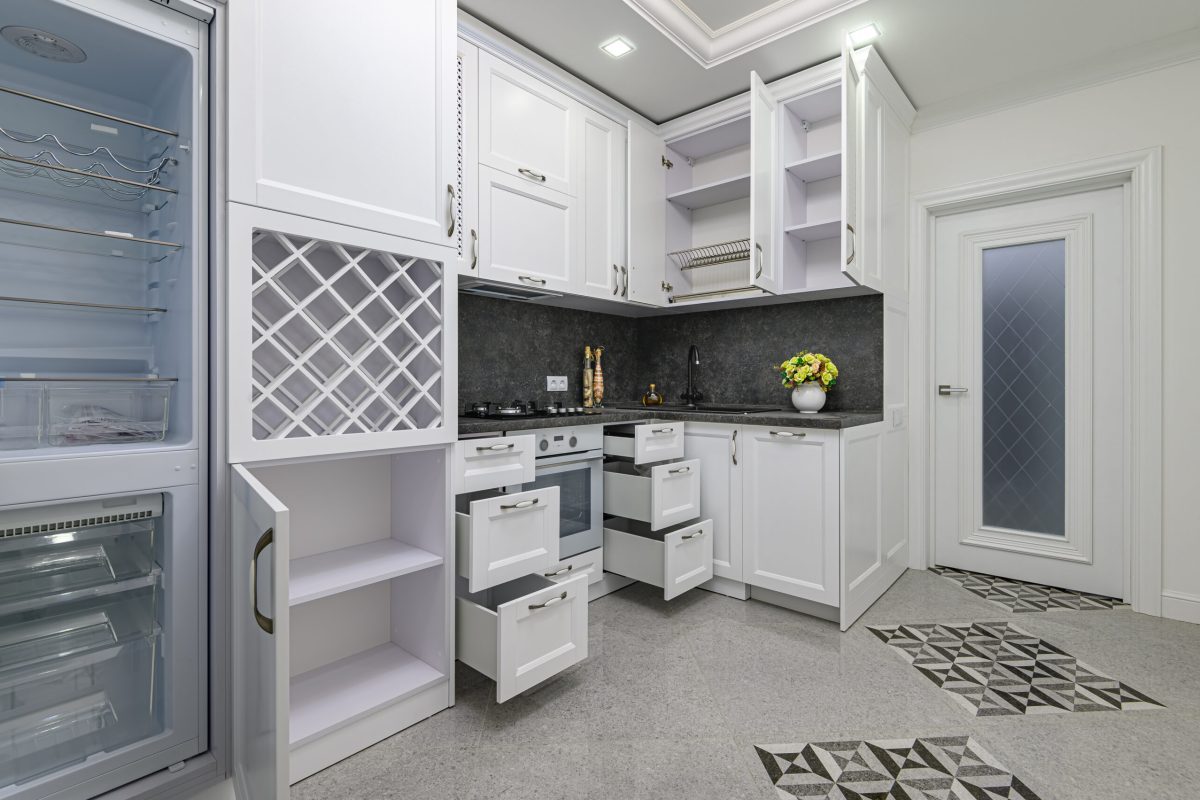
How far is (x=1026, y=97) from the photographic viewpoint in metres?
2.76

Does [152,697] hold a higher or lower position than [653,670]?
higher

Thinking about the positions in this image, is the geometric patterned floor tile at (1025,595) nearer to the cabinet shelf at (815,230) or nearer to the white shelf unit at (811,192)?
the white shelf unit at (811,192)

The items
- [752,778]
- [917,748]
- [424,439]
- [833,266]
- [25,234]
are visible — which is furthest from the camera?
[833,266]

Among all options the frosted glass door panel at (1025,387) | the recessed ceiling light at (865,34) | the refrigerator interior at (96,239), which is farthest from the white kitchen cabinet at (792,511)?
the refrigerator interior at (96,239)

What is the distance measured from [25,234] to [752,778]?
227cm

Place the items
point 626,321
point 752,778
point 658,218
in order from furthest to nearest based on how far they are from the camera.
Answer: point 626,321
point 658,218
point 752,778

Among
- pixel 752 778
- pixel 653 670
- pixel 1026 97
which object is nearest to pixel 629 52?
pixel 1026 97

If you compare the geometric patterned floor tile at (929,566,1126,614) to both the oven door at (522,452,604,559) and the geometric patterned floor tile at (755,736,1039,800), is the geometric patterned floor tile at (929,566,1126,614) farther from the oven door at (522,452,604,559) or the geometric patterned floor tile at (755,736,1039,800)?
the oven door at (522,452,604,559)

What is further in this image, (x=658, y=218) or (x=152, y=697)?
(x=658, y=218)

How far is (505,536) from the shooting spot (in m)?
1.87

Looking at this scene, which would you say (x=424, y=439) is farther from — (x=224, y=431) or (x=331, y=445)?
(x=224, y=431)

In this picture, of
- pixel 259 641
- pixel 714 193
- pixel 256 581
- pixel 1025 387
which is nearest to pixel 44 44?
pixel 256 581

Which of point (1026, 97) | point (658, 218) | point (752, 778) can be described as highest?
point (1026, 97)

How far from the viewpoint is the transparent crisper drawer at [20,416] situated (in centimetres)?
128
